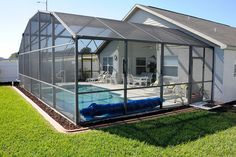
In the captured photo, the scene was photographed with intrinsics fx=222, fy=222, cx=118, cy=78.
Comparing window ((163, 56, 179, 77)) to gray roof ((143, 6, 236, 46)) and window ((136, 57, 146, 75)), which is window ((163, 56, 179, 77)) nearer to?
gray roof ((143, 6, 236, 46))

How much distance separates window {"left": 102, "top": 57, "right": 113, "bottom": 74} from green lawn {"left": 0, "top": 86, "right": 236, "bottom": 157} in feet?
40.9

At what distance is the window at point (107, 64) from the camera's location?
20.0 metres

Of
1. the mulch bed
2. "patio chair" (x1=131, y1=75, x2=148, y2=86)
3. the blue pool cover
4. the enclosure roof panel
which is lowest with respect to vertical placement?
the mulch bed

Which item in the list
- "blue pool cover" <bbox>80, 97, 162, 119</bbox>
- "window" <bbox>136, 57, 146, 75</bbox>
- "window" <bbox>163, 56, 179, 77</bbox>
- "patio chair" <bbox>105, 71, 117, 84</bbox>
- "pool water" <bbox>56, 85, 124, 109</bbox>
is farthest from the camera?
"window" <bbox>136, 57, 146, 75</bbox>

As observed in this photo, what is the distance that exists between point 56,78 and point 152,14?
8153mm

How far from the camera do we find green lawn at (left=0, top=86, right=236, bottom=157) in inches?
198

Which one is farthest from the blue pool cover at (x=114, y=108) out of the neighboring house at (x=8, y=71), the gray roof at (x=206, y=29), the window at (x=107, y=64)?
the neighboring house at (x=8, y=71)

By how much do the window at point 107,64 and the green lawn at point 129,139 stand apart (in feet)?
40.9

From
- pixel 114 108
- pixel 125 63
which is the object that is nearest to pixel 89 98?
pixel 114 108

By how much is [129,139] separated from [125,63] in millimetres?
3178

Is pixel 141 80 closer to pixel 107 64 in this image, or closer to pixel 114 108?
pixel 107 64

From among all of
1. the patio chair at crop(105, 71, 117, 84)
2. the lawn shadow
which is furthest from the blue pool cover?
the patio chair at crop(105, 71, 117, 84)

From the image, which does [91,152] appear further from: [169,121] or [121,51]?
[121,51]

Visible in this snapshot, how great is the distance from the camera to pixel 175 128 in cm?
674
